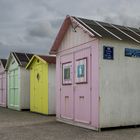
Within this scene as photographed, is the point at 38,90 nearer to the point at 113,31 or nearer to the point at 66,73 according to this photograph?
the point at 66,73

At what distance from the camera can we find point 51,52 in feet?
45.7

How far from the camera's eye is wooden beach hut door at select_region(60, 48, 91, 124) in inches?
442

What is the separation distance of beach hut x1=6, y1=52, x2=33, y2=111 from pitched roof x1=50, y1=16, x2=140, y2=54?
277 inches

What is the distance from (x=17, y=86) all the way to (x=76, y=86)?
9.88m

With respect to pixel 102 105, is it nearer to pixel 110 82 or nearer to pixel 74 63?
pixel 110 82

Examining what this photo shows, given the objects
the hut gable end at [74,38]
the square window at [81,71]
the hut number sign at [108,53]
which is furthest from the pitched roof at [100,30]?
the square window at [81,71]

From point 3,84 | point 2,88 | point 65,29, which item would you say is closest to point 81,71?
point 65,29

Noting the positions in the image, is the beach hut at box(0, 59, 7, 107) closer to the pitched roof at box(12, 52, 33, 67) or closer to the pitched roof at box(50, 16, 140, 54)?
the pitched roof at box(12, 52, 33, 67)

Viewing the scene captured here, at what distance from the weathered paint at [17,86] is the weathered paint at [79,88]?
7.25 metres

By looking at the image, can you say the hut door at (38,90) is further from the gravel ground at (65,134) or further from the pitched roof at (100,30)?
the gravel ground at (65,134)

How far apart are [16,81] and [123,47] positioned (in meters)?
11.8

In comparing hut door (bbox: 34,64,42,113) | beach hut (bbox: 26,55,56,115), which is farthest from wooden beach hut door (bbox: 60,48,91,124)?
hut door (bbox: 34,64,42,113)

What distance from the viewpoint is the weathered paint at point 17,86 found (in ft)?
67.1

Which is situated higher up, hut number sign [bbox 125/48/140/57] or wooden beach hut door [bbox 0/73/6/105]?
hut number sign [bbox 125/48/140/57]
